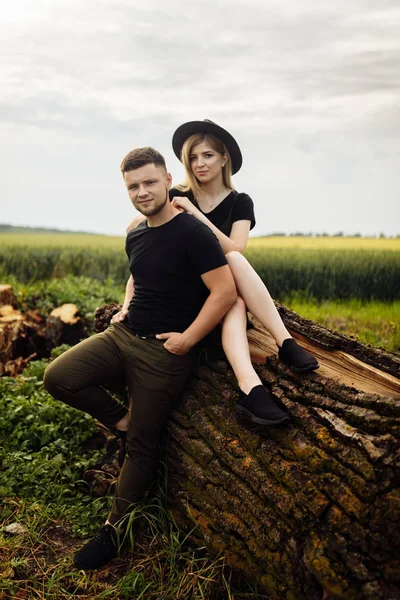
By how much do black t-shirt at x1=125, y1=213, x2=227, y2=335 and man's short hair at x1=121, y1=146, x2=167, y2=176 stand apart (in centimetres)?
37

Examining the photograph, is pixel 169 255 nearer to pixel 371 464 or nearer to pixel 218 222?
pixel 218 222

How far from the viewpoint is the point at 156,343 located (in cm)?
385

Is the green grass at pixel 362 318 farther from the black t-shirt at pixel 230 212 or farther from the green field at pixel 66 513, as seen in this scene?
the black t-shirt at pixel 230 212

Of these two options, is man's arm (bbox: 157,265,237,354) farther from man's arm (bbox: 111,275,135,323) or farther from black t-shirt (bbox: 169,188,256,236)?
black t-shirt (bbox: 169,188,256,236)

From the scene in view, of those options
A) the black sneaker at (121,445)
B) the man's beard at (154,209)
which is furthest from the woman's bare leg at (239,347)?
the black sneaker at (121,445)

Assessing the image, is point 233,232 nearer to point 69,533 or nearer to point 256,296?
point 256,296

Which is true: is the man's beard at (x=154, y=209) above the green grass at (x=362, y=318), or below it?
above

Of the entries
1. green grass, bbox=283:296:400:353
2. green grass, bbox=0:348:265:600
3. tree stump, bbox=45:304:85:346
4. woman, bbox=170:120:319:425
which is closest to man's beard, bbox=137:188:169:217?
woman, bbox=170:120:319:425

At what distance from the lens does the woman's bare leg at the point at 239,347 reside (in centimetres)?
356

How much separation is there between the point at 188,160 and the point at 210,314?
4.59ft

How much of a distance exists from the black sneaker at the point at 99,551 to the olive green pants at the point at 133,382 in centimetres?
9

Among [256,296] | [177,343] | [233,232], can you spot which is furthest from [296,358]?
[233,232]

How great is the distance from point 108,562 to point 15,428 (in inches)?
68.9

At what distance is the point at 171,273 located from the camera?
3.81m
